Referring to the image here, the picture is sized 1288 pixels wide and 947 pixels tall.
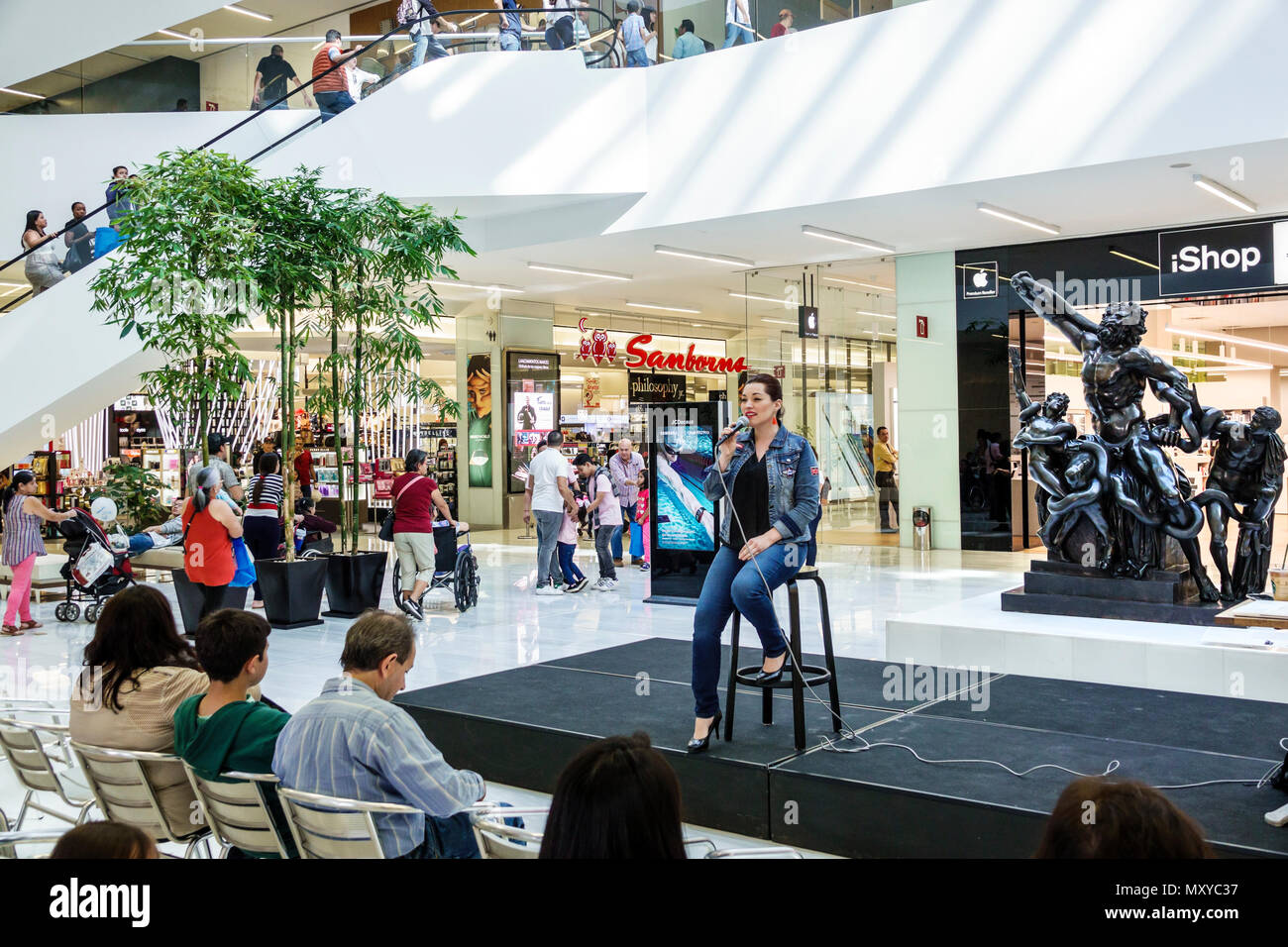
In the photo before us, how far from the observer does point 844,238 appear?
45.2ft

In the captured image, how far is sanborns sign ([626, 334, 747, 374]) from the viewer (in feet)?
74.6

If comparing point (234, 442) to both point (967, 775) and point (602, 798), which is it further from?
point (602, 798)

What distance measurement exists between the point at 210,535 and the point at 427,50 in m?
7.07

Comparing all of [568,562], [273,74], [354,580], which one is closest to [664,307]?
[273,74]

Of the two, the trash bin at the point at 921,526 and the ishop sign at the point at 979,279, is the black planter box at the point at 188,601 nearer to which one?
the trash bin at the point at 921,526

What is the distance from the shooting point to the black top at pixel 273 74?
13531mm

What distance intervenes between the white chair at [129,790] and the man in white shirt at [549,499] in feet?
25.5

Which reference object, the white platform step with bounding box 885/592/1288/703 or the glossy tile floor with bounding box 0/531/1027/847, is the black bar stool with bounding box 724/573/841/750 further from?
the white platform step with bounding box 885/592/1288/703

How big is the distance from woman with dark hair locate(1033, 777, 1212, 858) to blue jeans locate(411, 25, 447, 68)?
12.5 metres

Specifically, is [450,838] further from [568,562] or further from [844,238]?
[844,238]

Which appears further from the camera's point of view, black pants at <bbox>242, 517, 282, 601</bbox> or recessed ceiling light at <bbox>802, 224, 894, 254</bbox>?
recessed ceiling light at <bbox>802, 224, 894, 254</bbox>

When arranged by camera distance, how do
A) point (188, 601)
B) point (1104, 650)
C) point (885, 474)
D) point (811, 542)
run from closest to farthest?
point (811, 542), point (1104, 650), point (188, 601), point (885, 474)

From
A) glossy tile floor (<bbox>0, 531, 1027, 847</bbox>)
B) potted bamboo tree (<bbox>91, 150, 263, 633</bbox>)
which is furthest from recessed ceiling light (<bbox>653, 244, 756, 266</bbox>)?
potted bamboo tree (<bbox>91, 150, 263, 633</bbox>)
